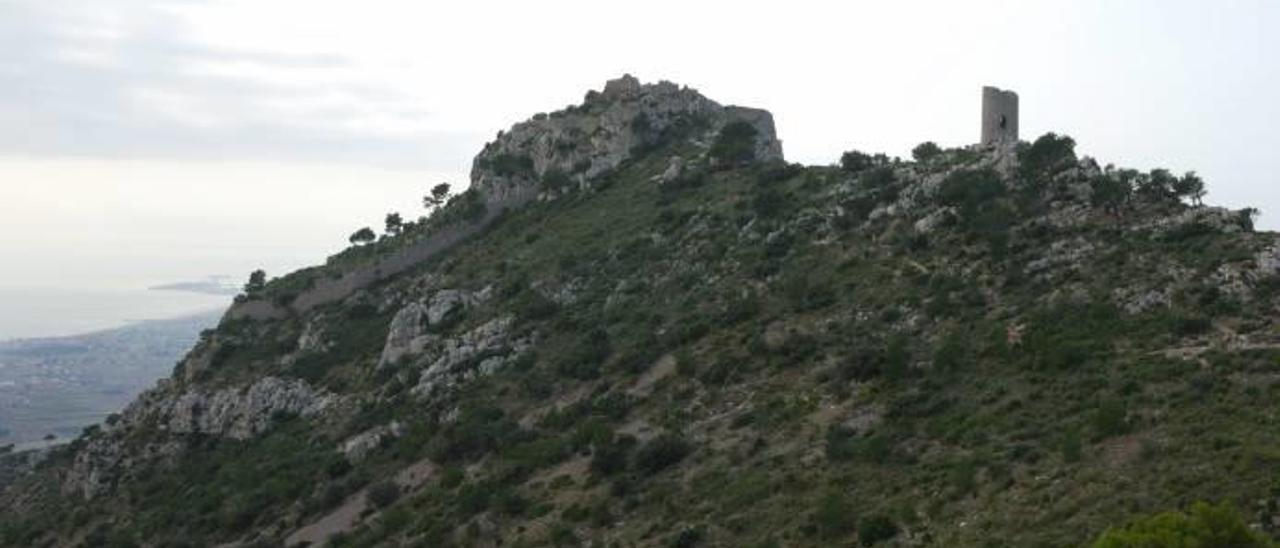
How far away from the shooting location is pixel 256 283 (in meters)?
92.1

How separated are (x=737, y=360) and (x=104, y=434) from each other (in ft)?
A: 155

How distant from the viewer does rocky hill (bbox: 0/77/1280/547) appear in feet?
89.1

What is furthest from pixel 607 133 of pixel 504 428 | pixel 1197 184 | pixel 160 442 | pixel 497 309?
pixel 1197 184

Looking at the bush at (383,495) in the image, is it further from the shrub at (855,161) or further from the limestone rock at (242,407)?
the shrub at (855,161)

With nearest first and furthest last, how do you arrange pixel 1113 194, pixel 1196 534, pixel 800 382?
pixel 1196 534 < pixel 800 382 < pixel 1113 194

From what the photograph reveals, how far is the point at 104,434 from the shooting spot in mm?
70875

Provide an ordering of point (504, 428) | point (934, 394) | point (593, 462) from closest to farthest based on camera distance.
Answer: point (934, 394)
point (593, 462)
point (504, 428)

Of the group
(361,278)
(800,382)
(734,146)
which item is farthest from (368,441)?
(734,146)

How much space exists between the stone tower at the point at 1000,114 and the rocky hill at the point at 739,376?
385cm

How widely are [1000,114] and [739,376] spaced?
27.9 metres

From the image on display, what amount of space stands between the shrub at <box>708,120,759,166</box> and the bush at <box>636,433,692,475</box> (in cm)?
4216

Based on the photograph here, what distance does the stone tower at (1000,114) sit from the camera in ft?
201

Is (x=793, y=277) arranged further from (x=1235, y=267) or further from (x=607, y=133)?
(x=607, y=133)

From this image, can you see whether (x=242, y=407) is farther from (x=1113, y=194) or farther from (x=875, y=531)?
(x=875, y=531)
